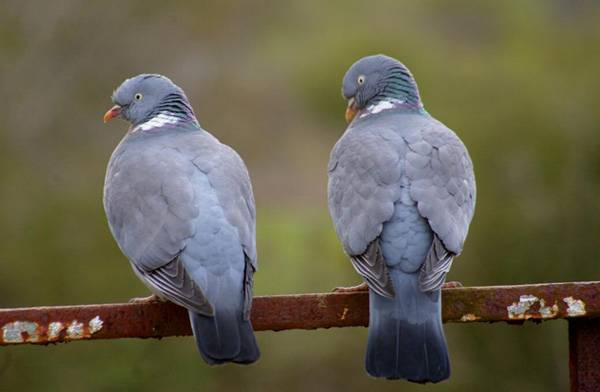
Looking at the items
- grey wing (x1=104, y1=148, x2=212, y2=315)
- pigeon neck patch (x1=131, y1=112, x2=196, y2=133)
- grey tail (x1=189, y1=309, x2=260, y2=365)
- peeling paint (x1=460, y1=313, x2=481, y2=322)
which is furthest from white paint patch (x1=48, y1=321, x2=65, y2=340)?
pigeon neck patch (x1=131, y1=112, x2=196, y2=133)

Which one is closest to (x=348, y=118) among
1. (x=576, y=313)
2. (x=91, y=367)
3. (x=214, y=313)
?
(x=214, y=313)

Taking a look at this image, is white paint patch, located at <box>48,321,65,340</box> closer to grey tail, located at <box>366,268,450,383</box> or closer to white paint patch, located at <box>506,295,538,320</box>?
grey tail, located at <box>366,268,450,383</box>

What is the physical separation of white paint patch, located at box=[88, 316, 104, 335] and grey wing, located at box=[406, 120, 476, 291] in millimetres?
1340

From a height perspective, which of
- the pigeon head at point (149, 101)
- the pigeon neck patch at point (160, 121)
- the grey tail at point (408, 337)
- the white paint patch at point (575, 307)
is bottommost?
the grey tail at point (408, 337)

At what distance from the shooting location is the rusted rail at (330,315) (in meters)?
3.07

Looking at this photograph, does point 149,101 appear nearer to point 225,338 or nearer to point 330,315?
point 225,338

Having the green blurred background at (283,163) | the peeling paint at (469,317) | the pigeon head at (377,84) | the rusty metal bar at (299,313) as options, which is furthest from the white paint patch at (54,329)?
the green blurred background at (283,163)

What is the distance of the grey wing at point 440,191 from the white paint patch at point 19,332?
4.98ft

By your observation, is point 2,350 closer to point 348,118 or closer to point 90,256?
point 90,256

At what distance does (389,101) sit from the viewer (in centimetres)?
552

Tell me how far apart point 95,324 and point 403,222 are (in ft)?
5.24

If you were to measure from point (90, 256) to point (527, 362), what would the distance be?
404cm

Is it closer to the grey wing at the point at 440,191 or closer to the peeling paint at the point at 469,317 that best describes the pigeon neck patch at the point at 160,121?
the grey wing at the point at 440,191

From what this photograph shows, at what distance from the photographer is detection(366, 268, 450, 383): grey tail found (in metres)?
3.63
